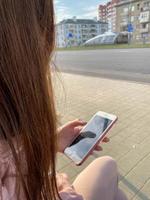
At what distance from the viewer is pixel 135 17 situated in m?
47.4

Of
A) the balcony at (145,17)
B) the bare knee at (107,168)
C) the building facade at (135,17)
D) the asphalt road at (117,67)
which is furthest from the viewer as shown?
the building facade at (135,17)

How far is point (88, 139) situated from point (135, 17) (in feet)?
169

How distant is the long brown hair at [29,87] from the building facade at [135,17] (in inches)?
1700

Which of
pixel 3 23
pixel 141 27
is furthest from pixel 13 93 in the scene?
pixel 141 27

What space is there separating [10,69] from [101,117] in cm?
85

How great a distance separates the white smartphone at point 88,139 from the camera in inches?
44.8

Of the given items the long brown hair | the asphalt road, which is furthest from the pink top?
the asphalt road

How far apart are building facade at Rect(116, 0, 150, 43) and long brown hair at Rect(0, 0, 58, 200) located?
43177 mm

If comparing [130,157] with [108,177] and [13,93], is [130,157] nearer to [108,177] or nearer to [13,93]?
[108,177]

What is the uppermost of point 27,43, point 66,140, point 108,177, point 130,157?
point 27,43

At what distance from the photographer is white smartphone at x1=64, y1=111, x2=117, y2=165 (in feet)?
3.74

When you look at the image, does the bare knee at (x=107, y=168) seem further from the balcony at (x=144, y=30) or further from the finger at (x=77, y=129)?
the balcony at (x=144, y=30)

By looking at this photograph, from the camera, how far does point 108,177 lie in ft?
3.94

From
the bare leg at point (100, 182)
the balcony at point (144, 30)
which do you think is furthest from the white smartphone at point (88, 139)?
the balcony at point (144, 30)
